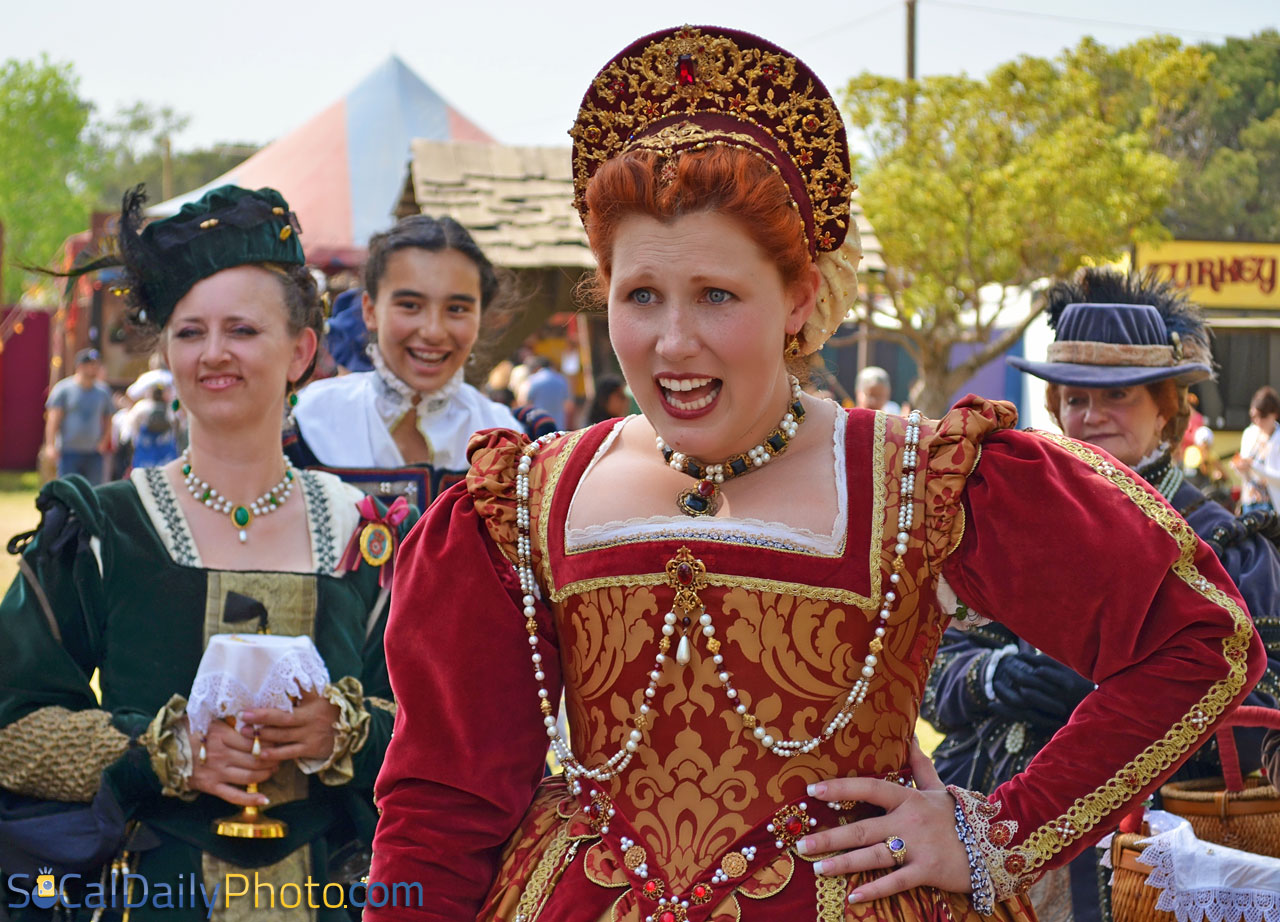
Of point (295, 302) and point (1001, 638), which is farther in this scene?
point (1001, 638)

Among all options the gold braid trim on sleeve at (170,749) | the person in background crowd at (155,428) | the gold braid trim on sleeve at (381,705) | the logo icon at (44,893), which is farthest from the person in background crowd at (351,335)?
the person in background crowd at (155,428)

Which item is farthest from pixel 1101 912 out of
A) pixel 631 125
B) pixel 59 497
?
pixel 59 497

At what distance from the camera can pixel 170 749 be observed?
259 centimetres

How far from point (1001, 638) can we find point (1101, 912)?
67cm

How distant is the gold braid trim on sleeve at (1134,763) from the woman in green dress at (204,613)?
1359 millimetres

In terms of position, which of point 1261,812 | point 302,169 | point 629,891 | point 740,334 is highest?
point 302,169

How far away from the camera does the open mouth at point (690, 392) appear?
5.95 feet

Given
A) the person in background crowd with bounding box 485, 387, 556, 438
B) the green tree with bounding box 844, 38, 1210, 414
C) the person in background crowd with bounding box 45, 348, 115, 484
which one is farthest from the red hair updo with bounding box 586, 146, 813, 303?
the green tree with bounding box 844, 38, 1210, 414

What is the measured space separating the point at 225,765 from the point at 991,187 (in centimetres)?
1525

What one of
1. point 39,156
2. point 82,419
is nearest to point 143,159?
point 39,156

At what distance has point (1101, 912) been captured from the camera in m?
3.11

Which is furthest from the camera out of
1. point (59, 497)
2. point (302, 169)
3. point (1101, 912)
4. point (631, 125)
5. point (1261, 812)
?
point (302, 169)

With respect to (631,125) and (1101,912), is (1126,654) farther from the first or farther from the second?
(1101,912)

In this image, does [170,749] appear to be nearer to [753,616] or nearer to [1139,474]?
[753,616]
